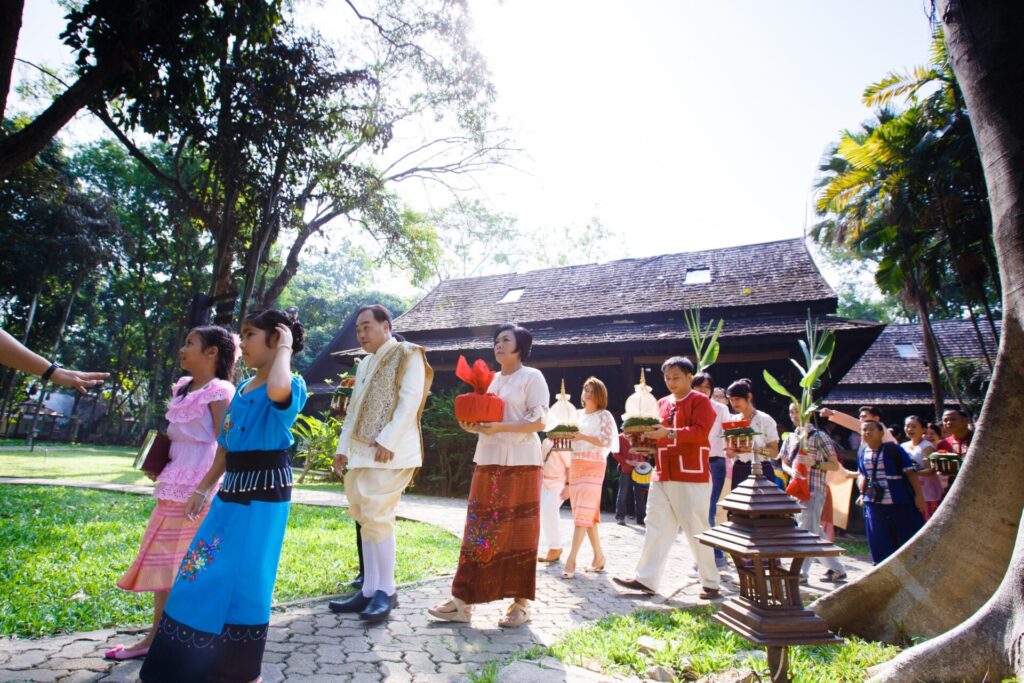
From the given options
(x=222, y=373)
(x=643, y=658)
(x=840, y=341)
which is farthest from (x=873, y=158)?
(x=222, y=373)

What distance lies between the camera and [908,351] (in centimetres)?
2023

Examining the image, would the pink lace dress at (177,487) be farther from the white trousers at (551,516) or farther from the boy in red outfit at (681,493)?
the white trousers at (551,516)

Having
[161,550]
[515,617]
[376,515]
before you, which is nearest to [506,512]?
[515,617]

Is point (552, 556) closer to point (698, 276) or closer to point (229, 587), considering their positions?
point (229, 587)

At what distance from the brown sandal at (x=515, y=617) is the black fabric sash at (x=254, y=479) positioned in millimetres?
1848

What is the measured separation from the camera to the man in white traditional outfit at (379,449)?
3.62m

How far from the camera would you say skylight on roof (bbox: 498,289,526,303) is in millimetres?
17703

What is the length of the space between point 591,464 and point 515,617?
7.81 feet

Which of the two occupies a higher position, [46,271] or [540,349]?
[46,271]

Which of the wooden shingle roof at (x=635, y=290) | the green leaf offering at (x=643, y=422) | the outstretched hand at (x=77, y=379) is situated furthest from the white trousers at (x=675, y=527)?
the wooden shingle roof at (x=635, y=290)

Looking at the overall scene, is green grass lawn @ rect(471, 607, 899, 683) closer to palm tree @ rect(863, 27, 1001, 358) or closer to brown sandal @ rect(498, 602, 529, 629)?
brown sandal @ rect(498, 602, 529, 629)

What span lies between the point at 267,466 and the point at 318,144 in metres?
8.76

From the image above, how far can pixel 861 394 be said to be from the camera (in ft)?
60.4

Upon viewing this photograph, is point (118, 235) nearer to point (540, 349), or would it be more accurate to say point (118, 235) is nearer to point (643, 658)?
point (540, 349)
